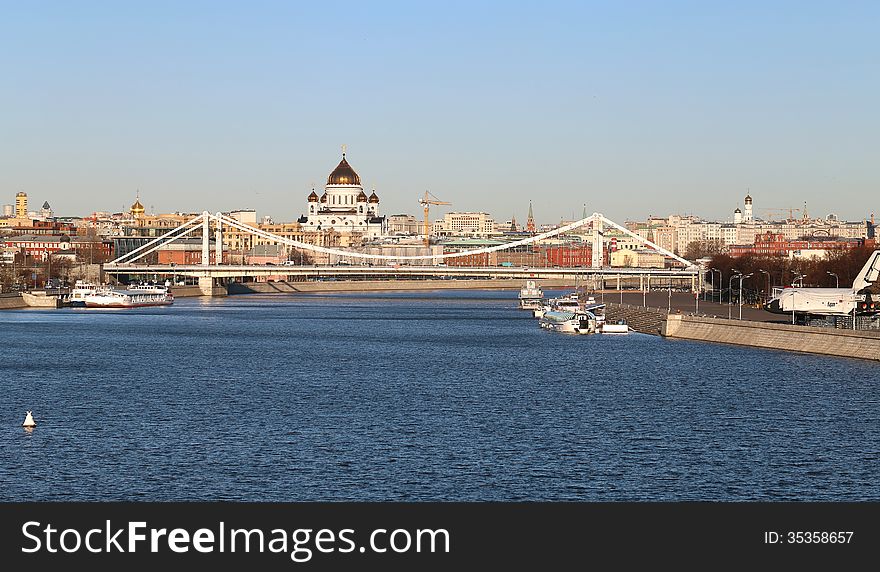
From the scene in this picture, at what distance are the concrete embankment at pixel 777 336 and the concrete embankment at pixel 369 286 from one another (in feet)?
225

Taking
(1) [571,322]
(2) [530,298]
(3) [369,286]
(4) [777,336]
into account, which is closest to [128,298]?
(2) [530,298]

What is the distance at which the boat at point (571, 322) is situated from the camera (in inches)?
2682

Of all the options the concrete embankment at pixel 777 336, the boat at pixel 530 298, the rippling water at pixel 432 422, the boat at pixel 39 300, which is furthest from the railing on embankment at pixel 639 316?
the boat at pixel 39 300

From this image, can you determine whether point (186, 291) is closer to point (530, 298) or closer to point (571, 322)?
point (530, 298)

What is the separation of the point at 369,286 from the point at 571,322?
68208 mm

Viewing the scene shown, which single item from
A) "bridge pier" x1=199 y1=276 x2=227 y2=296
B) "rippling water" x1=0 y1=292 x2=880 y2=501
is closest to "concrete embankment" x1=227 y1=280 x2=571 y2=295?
"bridge pier" x1=199 y1=276 x2=227 y2=296

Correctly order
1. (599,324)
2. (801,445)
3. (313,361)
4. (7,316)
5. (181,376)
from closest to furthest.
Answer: (801,445) < (181,376) < (313,361) < (599,324) < (7,316)

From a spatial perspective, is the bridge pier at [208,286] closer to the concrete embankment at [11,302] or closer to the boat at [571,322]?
the concrete embankment at [11,302]
